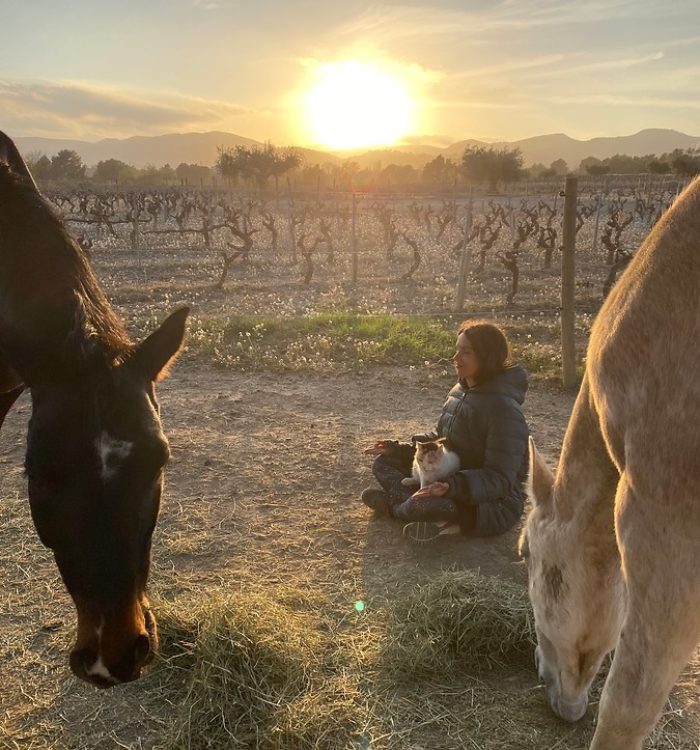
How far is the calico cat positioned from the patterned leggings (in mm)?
159

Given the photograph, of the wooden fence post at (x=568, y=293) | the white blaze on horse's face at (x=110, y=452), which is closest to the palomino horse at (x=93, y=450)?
the white blaze on horse's face at (x=110, y=452)

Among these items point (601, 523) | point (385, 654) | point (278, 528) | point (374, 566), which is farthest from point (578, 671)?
point (278, 528)

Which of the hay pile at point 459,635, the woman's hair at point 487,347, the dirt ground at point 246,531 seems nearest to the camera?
the dirt ground at point 246,531

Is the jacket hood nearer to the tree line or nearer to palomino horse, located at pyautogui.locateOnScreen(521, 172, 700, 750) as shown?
palomino horse, located at pyautogui.locateOnScreen(521, 172, 700, 750)

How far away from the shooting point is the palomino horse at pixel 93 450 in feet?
6.04

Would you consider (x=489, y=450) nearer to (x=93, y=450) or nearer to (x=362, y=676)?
(x=362, y=676)

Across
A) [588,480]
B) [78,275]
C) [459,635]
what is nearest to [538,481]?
[588,480]

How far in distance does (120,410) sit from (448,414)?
314 cm

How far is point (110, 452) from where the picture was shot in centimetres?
186

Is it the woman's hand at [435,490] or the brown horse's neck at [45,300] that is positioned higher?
the brown horse's neck at [45,300]

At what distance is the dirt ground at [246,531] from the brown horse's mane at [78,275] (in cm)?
201

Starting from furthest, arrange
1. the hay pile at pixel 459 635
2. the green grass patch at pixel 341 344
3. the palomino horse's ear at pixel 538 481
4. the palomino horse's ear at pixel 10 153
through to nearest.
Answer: the green grass patch at pixel 341 344 < the palomino horse's ear at pixel 10 153 < the hay pile at pixel 459 635 < the palomino horse's ear at pixel 538 481

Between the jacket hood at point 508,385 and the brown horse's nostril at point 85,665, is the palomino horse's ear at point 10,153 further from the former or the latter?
the jacket hood at point 508,385

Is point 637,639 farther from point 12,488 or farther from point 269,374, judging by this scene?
point 269,374
